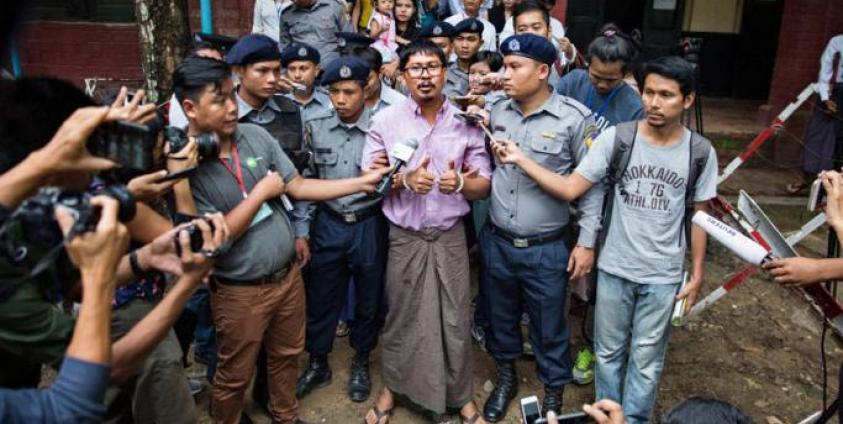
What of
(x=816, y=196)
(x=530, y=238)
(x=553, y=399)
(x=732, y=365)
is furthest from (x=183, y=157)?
(x=732, y=365)

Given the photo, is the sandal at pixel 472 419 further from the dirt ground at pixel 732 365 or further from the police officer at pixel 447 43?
the police officer at pixel 447 43

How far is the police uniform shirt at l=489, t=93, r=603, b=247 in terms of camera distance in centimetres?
338

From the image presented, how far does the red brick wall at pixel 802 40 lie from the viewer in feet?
24.8

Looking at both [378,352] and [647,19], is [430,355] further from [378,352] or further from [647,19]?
[647,19]

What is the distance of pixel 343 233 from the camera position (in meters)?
3.66

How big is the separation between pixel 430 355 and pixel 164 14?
309cm

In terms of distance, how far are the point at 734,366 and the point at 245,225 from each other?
3321 millimetres

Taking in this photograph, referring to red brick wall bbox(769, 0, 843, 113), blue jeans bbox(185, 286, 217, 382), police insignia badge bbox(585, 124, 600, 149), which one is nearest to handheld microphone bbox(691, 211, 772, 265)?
police insignia badge bbox(585, 124, 600, 149)

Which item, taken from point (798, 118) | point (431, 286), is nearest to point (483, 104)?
point (431, 286)

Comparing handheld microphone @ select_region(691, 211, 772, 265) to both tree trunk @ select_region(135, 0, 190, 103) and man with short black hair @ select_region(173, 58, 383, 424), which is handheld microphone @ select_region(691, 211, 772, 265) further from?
tree trunk @ select_region(135, 0, 190, 103)

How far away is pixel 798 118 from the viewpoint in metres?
7.79

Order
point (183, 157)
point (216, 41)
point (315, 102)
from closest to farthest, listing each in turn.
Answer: point (183, 157), point (315, 102), point (216, 41)

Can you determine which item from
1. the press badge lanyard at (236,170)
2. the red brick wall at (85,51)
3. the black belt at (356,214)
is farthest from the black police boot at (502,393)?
the red brick wall at (85,51)

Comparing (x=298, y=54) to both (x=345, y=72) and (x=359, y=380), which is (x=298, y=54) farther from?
(x=359, y=380)
